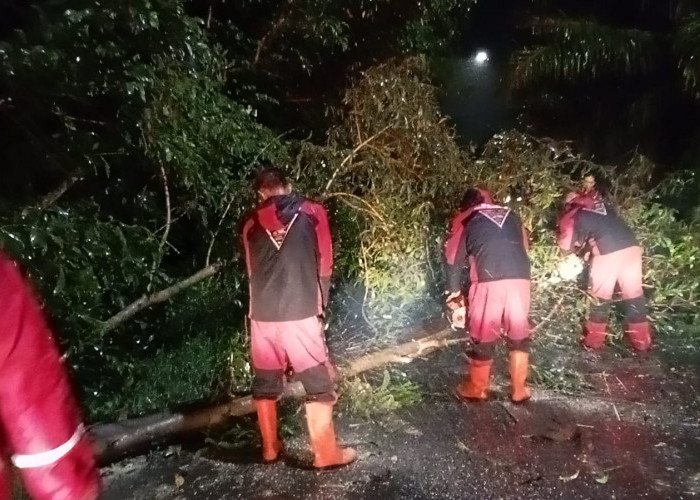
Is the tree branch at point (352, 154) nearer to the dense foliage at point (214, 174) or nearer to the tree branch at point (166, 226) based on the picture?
the dense foliage at point (214, 174)

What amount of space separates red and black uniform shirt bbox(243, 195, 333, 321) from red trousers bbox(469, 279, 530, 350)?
1.42 meters

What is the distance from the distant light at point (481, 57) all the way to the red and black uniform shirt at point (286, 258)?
35.7 ft

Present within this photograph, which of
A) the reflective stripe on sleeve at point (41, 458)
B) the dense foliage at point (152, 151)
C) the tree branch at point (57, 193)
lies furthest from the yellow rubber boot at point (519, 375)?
the reflective stripe on sleeve at point (41, 458)

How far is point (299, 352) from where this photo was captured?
468 centimetres

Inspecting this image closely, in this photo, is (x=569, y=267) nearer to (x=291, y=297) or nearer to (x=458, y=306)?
(x=458, y=306)

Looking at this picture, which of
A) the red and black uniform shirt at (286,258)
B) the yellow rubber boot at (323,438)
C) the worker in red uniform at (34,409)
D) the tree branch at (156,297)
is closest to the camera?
the worker in red uniform at (34,409)

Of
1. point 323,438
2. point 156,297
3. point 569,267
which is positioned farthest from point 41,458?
point 569,267

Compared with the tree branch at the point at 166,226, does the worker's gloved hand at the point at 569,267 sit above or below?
below

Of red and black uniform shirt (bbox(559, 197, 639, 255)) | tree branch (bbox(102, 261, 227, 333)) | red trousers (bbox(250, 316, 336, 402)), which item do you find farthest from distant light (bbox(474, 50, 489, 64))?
red trousers (bbox(250, 316, 336, 402))

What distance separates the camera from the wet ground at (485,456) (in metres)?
4.51

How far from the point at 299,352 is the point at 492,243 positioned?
1.69 m

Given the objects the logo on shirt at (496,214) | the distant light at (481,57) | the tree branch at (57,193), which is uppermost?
the distant light at (481,57)

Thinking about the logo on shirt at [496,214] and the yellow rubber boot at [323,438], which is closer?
the yellow rubber boot at [323,438]

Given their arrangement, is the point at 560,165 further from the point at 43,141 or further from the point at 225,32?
the point at 43,141
